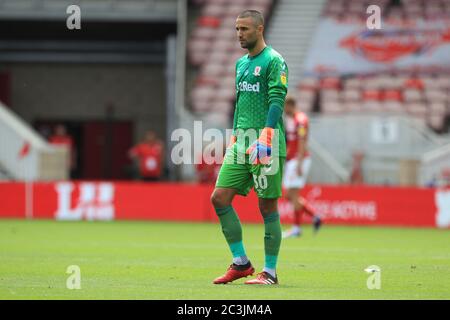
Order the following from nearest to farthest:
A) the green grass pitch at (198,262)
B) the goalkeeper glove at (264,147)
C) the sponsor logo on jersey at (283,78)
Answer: the green grass pitch at (198,262)
the goalkeeper glove at (264,147)
the sponsor logo on jersey at (283,78)

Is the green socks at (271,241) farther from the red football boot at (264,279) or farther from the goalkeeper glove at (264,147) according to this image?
the goalkeeper glove at (264,147)

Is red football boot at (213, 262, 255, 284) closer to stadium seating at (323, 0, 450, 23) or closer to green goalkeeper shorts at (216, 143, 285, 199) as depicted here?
green goalkeeper shorts at (216, 143, 285, 199)

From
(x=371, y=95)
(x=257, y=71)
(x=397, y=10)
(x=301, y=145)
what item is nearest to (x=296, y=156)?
(x=301, y=145)

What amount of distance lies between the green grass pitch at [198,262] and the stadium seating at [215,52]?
32.8 ft

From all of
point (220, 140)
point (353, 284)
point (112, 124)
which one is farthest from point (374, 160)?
point (353, 284)

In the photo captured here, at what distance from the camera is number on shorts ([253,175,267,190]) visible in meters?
10.1

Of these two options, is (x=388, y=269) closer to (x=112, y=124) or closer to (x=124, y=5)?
(x=124, y=5)

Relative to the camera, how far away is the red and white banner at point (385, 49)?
31828 mm

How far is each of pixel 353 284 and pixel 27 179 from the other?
18.0 meters

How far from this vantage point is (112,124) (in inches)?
1501

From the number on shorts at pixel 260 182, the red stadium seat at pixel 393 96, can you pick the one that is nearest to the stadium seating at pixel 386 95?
the red stadium seat at pixel 393 96

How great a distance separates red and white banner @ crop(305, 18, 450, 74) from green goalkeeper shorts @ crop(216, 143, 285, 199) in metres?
21.6

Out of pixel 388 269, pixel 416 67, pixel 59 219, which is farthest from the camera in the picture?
pixel 416 67

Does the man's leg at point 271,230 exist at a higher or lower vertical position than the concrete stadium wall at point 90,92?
lower
